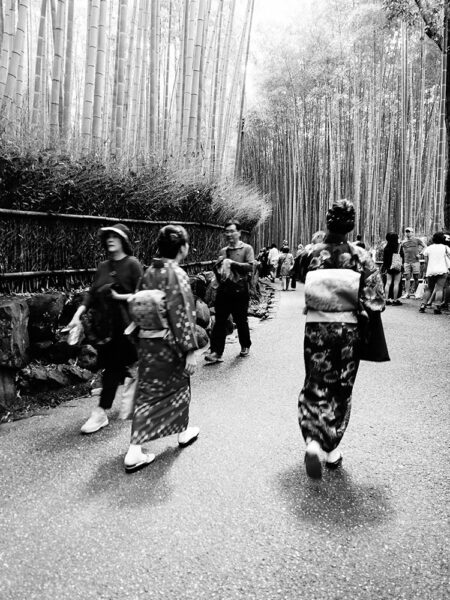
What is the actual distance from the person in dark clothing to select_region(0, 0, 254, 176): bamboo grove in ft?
4.99

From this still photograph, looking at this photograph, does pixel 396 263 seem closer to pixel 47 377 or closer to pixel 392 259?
pixel 392 259

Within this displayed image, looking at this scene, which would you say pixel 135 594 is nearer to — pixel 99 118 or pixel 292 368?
pixel 292 368

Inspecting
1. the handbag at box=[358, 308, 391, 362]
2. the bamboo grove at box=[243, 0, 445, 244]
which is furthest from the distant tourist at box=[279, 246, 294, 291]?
the handbag at box=[358, 308, 391, 362]

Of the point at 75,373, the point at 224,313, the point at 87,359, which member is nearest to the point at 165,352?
the point at 75,373

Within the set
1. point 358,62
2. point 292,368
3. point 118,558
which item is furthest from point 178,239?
point 358,62

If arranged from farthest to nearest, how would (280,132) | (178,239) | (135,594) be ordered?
(280,132), (178,239), (135,594)

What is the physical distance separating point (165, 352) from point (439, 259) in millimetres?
6513

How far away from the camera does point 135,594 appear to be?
1554 millimetres

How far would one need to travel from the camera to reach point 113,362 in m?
3.03

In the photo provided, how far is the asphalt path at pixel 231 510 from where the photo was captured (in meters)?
1.62

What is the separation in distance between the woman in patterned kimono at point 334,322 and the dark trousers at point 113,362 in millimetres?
1208

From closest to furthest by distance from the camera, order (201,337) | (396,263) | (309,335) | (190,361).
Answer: (309,335), (190,361), (201,337), (396,263)

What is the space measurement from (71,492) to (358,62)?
1266 cm

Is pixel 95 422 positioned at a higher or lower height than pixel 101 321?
lower
